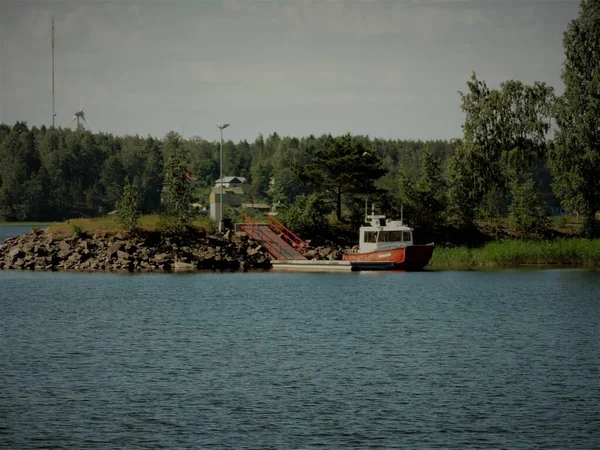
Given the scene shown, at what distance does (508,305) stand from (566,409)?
27.1m

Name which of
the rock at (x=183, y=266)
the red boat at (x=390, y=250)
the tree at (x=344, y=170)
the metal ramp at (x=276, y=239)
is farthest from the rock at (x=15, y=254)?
the red boat at (x=390, y=250)

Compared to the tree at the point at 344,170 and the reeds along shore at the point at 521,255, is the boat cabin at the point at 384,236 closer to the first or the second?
the reeds along shore at the point at 521,255

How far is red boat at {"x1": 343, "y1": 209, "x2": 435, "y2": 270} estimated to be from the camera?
76750 millimetres

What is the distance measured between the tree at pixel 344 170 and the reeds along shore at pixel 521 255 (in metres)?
10.2

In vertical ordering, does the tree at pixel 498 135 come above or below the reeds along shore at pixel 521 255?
above

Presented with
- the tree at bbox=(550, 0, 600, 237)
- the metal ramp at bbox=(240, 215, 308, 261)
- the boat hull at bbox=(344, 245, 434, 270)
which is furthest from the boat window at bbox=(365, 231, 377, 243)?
the tree at bbox=(550, 0, 600, 237)

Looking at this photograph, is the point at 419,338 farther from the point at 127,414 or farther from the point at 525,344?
the point at 127,414

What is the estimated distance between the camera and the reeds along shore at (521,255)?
272 ft

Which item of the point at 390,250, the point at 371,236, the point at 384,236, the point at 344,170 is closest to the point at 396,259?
the point at 390,250

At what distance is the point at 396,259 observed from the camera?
7669 cm

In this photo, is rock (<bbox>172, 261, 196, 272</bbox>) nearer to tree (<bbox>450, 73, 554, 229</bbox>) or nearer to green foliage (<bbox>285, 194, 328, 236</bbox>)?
green foliage (<bbox>285, 194, 328, 236</bbox>)

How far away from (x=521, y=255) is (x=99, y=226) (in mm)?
36525

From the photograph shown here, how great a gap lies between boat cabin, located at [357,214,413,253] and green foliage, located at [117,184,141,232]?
19.3 m

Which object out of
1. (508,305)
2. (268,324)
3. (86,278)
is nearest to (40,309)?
(268,324)
